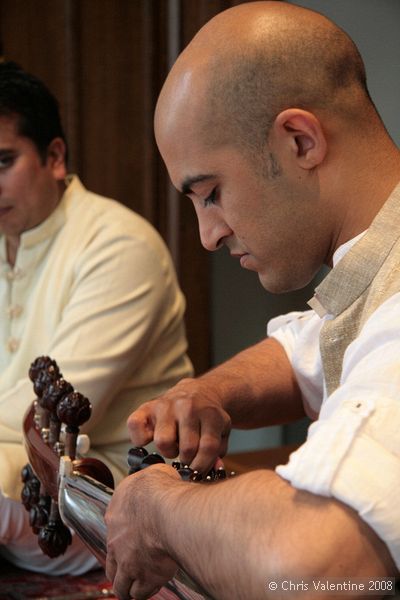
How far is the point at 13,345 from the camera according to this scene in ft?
9.21

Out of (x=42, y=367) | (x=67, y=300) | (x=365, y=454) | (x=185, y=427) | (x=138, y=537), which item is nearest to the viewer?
(x=365, y=454)

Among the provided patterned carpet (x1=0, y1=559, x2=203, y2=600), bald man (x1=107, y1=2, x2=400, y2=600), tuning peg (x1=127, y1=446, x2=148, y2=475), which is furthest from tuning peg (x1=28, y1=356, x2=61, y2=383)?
patterned carpet (x1=0, y1=559, x2=203, y2=600)

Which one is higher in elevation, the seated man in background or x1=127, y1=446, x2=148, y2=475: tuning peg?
x1=127, y1=446, x2=148, y2=475: tuning peg

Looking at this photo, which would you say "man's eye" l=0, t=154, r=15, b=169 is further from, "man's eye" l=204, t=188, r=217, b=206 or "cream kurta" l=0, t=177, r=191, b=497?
"man's eye" l=204, t=188, r=217, b=206

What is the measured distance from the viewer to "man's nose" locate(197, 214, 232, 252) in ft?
4.37

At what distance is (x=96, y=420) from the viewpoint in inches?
96.7

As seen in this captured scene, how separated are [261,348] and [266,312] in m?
2.08

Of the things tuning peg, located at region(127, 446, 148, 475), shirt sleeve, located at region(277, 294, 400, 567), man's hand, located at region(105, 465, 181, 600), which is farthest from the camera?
tuning peg, located at region(127, 446, 148, 475)

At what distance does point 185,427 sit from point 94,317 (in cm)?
121

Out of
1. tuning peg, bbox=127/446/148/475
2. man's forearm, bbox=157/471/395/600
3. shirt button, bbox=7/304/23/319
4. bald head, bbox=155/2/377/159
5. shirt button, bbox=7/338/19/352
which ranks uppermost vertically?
bald head, bbox=155/2/377/159

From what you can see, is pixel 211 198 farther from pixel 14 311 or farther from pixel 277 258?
pixel 14 311

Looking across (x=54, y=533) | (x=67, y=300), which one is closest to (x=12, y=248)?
(x=67, y=300)

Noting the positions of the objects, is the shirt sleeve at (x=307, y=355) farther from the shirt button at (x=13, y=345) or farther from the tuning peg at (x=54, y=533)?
the shirt button at (x=13, y=345)

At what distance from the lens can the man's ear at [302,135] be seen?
4.02 feet
